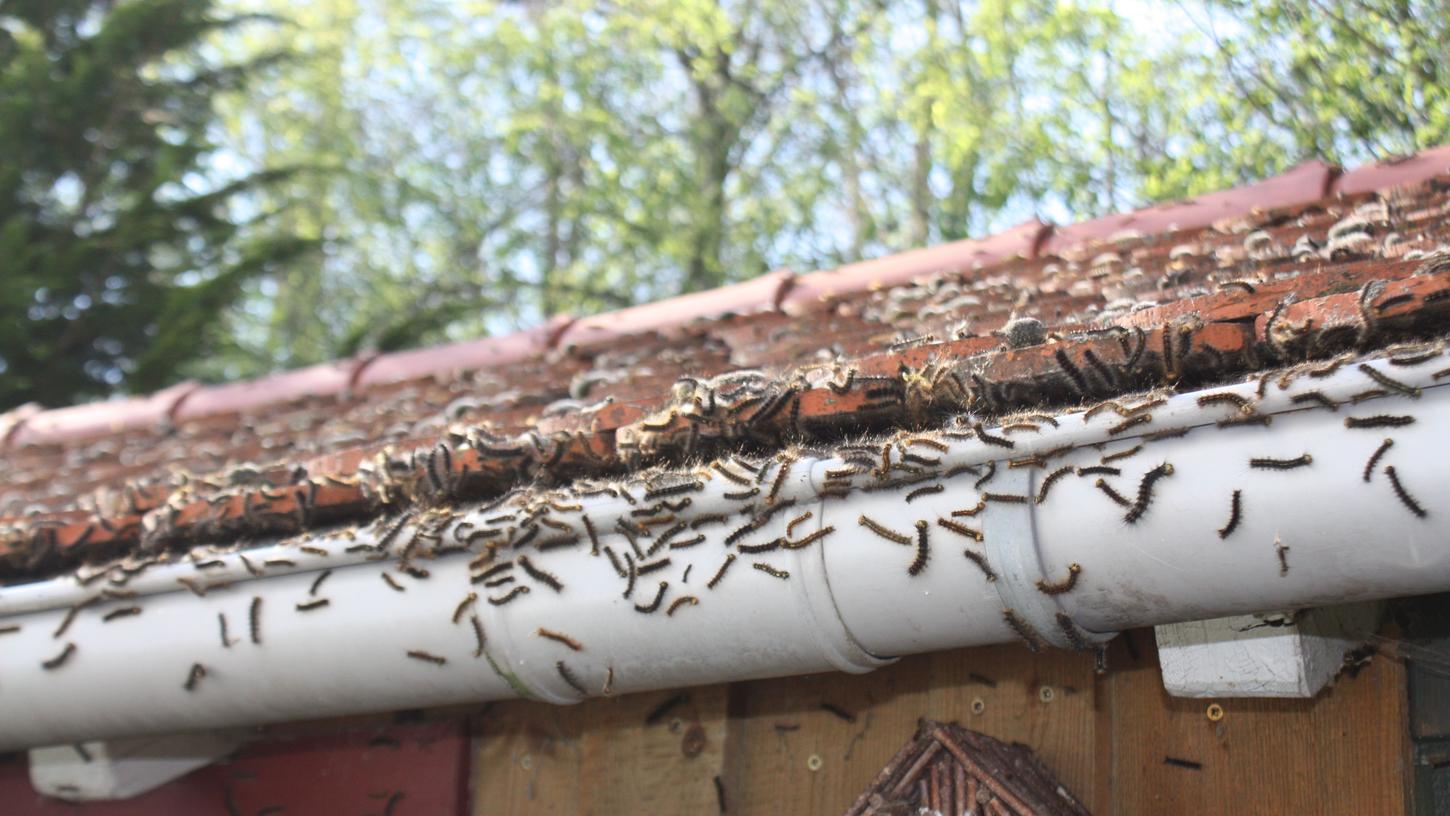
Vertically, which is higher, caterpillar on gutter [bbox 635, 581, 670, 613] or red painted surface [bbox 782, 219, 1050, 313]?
red painted surface [bbox 782, 219, 1050, 313]

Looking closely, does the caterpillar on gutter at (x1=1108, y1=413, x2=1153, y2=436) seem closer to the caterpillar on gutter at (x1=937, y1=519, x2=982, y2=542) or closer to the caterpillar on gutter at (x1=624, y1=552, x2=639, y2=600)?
the caterpillar on gutter at (x1=937, y1=519, x2=982, y2=542)

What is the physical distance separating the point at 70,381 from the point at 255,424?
5.08m

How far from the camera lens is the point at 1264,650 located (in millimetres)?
2408

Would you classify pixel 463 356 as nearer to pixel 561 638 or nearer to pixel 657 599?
pixel 561 638

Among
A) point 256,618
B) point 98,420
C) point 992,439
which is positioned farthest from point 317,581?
point 98,420

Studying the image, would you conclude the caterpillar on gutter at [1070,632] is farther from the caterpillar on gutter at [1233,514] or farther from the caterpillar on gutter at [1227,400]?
the caterpillar on gutter at [1227,400]

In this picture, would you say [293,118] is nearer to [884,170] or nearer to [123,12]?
[884,170]

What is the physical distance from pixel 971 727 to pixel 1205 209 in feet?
7.17

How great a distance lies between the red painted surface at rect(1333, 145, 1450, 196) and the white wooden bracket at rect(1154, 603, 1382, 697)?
1839mm

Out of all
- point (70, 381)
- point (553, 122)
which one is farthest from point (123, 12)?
point (553, 122)

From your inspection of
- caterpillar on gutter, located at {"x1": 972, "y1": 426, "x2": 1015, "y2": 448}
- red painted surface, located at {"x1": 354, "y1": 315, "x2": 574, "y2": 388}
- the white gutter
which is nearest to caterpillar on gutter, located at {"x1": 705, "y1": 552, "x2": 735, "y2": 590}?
the white gutter

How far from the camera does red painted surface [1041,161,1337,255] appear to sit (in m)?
4.20

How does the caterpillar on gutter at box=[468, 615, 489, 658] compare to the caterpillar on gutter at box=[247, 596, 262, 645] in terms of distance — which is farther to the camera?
the caterpillar on gutter at box=[247, 596, 262, 645]

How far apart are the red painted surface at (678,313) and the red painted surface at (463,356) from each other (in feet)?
0.34
